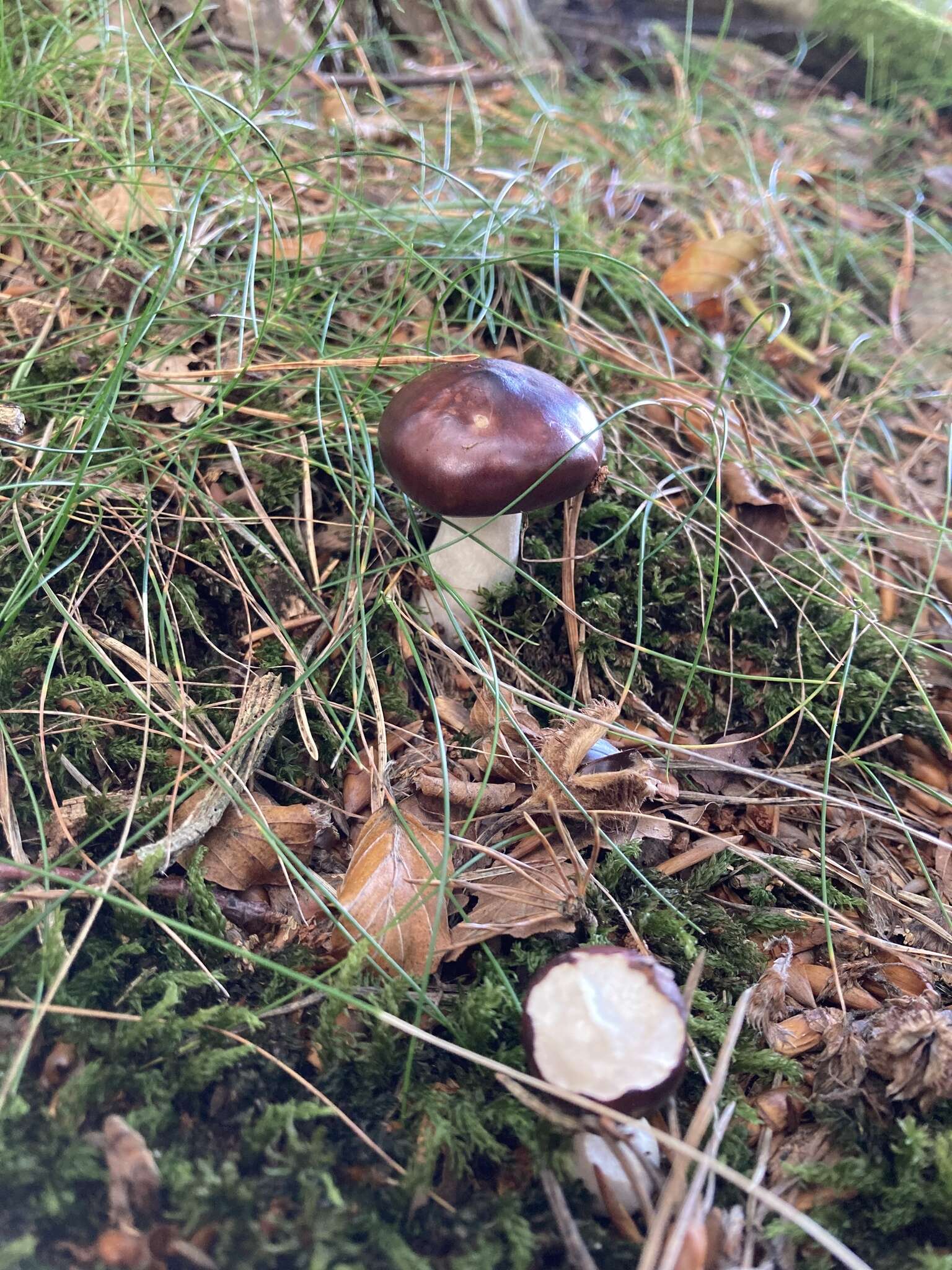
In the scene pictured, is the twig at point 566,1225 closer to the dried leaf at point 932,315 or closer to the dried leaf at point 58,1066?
the dried leaf at point 58,1066

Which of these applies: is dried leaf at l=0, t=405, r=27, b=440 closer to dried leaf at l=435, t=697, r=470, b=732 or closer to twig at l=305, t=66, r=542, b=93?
dried leaf at l=435, t=697, r=470, b=732

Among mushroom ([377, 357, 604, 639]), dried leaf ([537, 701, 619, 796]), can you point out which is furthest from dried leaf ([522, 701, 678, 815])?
mushroom ([377, 357, 604, 639])

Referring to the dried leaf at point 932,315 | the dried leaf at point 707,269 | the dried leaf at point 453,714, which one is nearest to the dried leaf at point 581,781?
the dried leaf at point 453,714

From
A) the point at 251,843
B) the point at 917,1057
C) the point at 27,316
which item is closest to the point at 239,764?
the point at 251,843

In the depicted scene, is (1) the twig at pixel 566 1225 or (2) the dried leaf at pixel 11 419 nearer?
(1) the twig at pixel 566 1225

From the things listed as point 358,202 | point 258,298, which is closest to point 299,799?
point 258,298

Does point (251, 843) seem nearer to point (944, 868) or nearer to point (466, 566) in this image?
point (466, 566)

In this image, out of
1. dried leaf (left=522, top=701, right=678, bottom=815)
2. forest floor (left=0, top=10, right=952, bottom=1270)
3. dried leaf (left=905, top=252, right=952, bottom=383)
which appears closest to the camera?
forest floor (left=0, top=10, right=952, bottom=1270)
